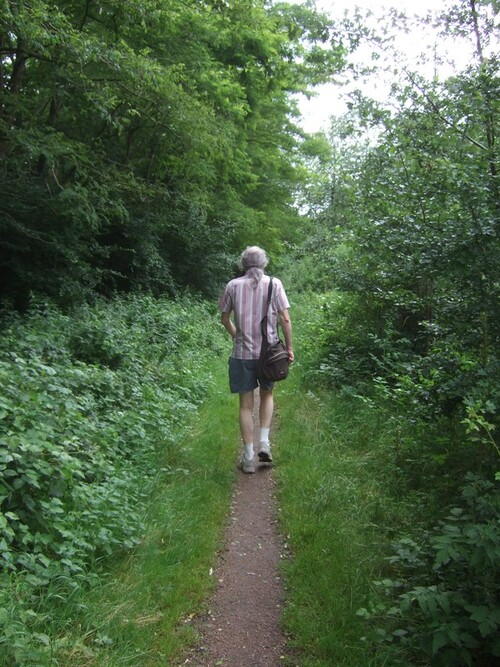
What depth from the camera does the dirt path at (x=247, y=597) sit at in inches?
107

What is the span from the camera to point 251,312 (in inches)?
197

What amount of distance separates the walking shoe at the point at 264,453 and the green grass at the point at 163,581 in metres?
0.34

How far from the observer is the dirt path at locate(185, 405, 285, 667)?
8.95 ft

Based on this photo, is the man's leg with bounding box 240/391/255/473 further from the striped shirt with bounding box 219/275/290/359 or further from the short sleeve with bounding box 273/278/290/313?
the short sleeve with bounding box 273/278/290/313

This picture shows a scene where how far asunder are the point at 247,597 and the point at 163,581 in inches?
21.0

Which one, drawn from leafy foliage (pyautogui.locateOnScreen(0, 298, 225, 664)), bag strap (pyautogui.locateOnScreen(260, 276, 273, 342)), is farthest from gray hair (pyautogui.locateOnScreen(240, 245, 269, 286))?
leafy foliage (pyautogui.locateOnScreen(0, 298, 225, 664))

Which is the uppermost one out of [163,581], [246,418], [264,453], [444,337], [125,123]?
[125,123]

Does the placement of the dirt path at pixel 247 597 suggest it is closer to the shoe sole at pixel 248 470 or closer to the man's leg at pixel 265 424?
the shoe sole at pixel 248 470

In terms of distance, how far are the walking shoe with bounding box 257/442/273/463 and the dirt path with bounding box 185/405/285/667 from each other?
59cm

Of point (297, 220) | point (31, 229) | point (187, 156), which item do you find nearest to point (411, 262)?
point (187, 156)

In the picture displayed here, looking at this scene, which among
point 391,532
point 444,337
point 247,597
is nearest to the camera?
point 247,597

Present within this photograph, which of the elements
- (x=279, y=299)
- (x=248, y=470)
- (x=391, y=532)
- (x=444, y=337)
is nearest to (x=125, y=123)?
(x=279, y=299)

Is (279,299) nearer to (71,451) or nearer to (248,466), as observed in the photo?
(248,466)

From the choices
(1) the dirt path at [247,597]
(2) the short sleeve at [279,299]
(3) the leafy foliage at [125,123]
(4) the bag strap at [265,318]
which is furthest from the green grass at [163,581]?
(3) the leafy foliage at [125,123]
